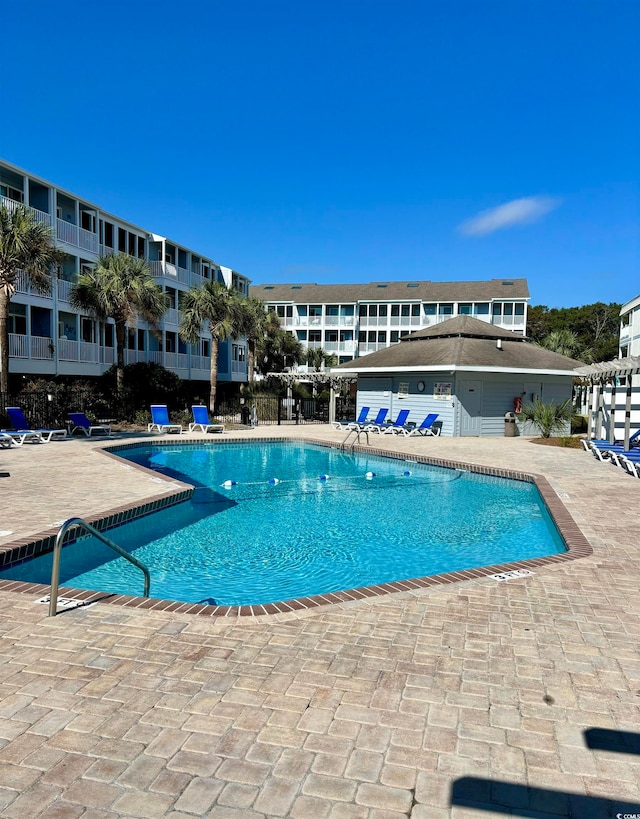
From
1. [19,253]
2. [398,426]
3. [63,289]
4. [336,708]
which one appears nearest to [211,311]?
[63,289]

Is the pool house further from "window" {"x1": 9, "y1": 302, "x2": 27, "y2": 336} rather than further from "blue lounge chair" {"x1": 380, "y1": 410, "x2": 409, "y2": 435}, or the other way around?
"window" {"x1": 9, "y1": 302, "x2": 27, "y2": 336}

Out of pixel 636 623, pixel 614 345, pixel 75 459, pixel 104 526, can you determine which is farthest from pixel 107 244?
pixel 614 345

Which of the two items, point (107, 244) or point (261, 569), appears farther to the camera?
point (107, 244)

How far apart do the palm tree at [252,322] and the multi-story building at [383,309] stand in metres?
16.4

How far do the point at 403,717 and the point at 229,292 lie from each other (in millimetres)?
26754

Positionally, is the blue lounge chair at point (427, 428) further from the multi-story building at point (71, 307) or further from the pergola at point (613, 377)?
the multi-story building at point (71, 307)

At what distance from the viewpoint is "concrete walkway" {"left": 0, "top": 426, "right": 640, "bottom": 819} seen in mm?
2533

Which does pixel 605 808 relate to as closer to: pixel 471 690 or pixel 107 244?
pixel 471 690

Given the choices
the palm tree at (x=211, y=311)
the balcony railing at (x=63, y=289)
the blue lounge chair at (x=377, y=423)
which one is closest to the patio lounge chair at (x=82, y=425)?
the balcony railing at (x=63, y=289)

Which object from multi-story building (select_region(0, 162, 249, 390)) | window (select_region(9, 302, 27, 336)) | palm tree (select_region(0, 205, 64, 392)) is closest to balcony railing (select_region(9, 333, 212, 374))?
multi-story building (select_region(0, 162, 249, 390))

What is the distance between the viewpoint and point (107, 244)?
2962 cm

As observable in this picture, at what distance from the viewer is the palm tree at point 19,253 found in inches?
704

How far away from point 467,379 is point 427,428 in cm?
268

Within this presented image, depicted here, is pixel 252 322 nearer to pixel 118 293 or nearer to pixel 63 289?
pixel 118 293
